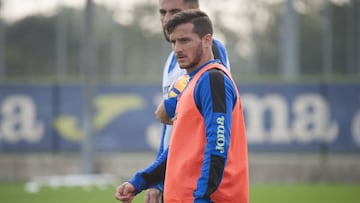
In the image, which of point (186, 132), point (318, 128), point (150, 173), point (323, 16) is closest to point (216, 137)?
point (186, 132)

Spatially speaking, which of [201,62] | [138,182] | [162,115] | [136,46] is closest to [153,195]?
[138,182]

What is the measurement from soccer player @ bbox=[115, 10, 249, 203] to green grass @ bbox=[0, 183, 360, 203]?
31.2 ft

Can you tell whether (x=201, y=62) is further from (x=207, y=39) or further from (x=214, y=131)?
(x=214, y=131)

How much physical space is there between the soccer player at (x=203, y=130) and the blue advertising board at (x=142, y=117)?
14.2 m

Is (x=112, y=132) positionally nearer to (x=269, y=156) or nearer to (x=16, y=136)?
(x=16, y=136)

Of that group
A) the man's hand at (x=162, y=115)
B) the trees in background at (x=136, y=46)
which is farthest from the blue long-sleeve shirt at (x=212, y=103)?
the trees in background at (x=136, y=46)

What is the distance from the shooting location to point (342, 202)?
14359 mm

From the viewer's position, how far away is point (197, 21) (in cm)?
518

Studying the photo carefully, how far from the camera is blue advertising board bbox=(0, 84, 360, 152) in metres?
19.2

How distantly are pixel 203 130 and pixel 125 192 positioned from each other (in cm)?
78

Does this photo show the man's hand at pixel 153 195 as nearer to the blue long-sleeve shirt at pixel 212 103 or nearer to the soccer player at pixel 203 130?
the soccer player at pixel 203 130

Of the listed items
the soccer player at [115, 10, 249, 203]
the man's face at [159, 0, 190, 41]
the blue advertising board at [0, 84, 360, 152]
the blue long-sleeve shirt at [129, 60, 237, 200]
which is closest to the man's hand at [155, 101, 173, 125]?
the soccer player at [115, 10, 249, 203]

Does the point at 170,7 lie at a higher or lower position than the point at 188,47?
higher

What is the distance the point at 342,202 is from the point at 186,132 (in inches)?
383
